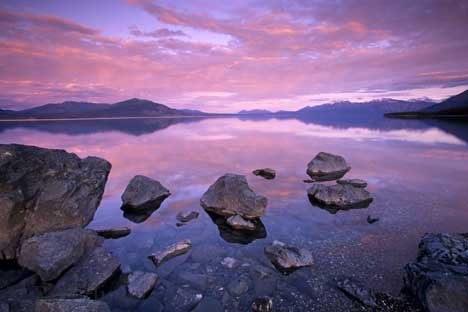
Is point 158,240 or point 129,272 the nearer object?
point 129,272

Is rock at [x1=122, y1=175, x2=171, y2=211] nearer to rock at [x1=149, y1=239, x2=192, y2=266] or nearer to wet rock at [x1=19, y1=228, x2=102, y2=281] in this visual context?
wet rock at [x1=19, y1=228, x2=102, y2=281]

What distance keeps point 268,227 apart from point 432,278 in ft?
20.2

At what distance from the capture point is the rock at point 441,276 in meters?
5.48

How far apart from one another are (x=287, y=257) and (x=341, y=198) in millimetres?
6805

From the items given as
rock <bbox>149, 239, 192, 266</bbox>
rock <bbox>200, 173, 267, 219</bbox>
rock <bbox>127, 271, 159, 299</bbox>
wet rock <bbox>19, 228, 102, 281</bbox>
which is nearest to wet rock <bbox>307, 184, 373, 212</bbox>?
rock <bbox>200, 173, 267, 219</bbox>

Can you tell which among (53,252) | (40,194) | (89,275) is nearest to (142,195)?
(40,194)

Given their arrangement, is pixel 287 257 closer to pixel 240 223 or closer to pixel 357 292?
pixel 357 292

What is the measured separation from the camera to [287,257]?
8086 mm

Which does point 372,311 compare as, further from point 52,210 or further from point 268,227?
point 52,210

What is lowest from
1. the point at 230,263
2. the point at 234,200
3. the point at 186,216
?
the point at 230,263

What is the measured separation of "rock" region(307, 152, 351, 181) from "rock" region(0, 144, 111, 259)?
16.7 meters

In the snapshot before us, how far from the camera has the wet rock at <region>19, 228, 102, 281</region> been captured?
7.09 meters

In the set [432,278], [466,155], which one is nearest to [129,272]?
[432,278]

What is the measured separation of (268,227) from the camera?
10.9m
